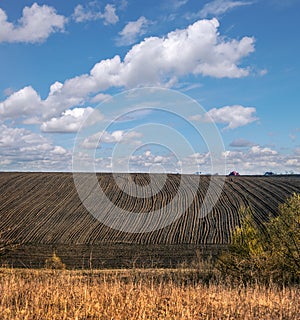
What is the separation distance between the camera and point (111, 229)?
4159 centimetres

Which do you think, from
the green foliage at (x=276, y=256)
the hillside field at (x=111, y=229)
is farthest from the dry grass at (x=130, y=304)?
the hillside field at (x=111, y=229)

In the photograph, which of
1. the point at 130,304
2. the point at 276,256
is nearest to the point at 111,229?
the point at 276,256

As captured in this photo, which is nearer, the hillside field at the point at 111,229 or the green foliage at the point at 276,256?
the green foliage at the point at 276,256

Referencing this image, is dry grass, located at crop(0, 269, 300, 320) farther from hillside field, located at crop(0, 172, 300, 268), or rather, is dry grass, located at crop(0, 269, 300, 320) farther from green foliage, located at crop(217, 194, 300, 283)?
hillside field, located at crop(0, 172, 300, 268)

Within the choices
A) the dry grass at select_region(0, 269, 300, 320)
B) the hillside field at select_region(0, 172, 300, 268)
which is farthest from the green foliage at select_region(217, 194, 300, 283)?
the hillside field at select_region(0, 172, 300, 268)

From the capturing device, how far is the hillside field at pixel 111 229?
33594 mm

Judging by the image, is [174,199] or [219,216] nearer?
[219,216]

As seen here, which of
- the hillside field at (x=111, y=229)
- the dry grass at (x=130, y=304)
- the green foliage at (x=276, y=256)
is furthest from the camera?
the hillside field at (x=111, y=229)

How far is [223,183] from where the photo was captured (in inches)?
2188

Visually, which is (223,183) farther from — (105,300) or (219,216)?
(105,300)

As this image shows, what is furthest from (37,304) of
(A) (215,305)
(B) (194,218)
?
(B) (194,218)

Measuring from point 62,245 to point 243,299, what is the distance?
1176 inches

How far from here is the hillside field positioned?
110 feet

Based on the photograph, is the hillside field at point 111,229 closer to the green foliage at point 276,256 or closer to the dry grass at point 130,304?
the green foliage at point 276,256
